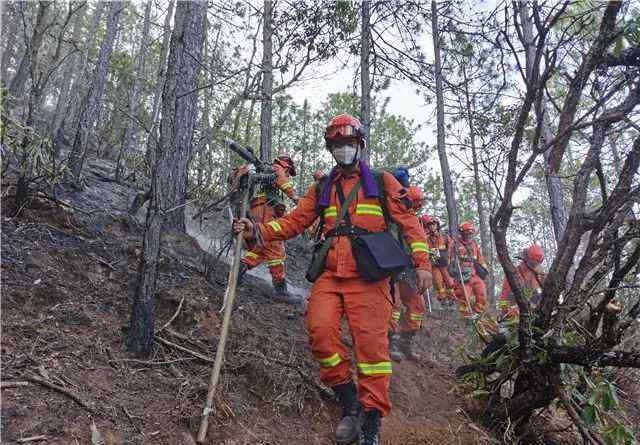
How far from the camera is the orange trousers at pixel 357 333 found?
319 cm

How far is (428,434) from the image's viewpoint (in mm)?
3645

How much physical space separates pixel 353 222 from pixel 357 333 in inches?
36.3

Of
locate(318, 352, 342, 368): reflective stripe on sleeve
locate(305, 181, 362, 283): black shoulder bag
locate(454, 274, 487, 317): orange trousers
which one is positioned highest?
locate(305, 181, 362, 283): black shoulder bag

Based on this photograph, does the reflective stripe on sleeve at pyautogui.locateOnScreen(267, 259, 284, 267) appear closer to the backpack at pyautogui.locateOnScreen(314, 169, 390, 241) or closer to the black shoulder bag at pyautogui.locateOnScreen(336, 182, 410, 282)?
the backpack at pyautogui.locateOnScreen(314, 169, 390, 241)

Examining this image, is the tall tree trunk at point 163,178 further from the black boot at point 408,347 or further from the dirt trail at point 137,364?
the black boot at point 408,347

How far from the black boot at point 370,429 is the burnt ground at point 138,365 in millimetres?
366

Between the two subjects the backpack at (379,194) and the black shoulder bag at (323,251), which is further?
the backpack at (379,194)

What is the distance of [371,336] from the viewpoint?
3266 millimetres

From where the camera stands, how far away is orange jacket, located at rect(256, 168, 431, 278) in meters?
3.57

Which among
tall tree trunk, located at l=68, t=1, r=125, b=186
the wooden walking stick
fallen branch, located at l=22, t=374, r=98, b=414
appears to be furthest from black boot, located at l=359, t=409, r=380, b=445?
tall tree trunk, located at l=68, t=1, r=125, b=186

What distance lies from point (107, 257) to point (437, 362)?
14.5 feet

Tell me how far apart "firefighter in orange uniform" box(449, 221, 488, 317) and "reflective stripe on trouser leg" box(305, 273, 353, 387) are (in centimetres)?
518

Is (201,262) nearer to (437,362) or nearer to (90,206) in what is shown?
(90,206)

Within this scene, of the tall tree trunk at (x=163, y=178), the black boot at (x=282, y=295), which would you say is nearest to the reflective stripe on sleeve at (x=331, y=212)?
the tall tree trunk at (x=163, y=178)
